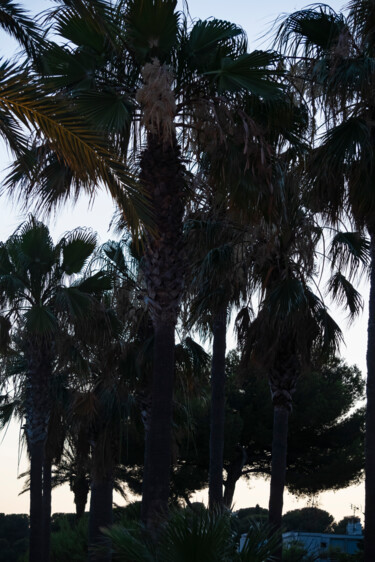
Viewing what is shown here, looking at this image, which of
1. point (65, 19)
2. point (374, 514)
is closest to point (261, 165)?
point (65, 19)

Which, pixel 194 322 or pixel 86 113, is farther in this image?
pixel 194 322

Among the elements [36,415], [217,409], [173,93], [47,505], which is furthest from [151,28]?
[47,505]

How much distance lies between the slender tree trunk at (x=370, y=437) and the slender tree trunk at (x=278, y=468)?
4.70m

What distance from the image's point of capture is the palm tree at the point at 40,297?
67.6 ft

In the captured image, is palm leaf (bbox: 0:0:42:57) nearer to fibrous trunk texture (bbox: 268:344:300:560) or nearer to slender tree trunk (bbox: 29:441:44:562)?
fibrous trunk texture (bbox: 268:344:300:560)

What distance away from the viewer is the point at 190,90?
13484 mm

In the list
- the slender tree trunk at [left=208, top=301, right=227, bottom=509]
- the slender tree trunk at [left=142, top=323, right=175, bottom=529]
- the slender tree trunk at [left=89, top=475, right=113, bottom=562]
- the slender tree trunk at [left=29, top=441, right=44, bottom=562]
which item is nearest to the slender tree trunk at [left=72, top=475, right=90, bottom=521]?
the slender tree trunk at [left=89, top=475, right=113, bottom=562]

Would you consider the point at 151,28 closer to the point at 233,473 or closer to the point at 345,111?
the point at 345,111

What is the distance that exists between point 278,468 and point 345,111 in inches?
331

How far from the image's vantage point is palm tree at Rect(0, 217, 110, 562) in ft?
67.6

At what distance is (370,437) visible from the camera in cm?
1468

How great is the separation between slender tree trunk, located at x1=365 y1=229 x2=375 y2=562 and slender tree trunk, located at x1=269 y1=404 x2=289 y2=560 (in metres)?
4.70

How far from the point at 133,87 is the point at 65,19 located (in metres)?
1.39

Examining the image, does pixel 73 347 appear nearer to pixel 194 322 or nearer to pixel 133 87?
pixel 194 322
